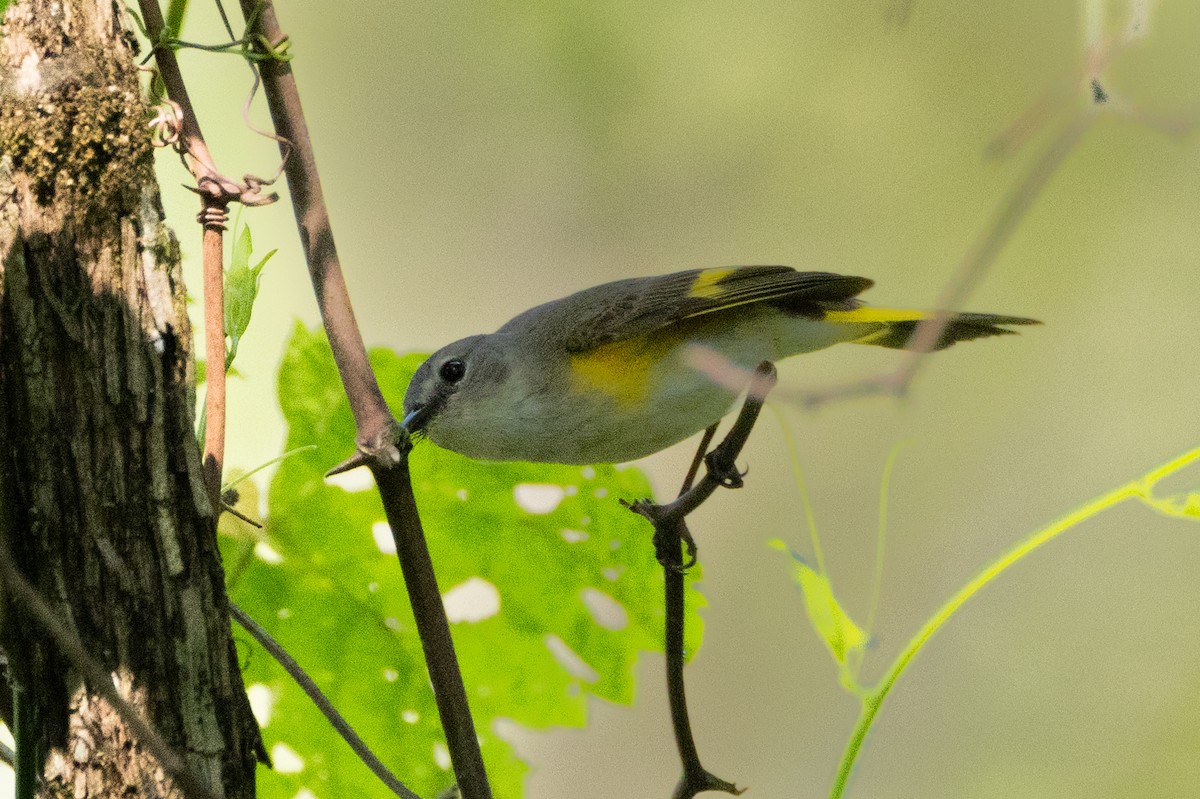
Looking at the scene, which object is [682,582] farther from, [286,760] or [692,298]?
[692,298]

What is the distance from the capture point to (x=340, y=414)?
1023 millimetres

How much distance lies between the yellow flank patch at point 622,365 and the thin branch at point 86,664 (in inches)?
32.3

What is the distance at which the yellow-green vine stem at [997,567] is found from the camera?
0.78m

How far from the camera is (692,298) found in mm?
1442

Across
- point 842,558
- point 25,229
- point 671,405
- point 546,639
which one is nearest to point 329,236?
point 25,229

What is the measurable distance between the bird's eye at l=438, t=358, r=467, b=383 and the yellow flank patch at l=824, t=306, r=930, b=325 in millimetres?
516

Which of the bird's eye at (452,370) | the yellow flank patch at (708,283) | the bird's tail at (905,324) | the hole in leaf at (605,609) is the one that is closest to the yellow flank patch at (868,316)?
the bird's tail at (905,324)

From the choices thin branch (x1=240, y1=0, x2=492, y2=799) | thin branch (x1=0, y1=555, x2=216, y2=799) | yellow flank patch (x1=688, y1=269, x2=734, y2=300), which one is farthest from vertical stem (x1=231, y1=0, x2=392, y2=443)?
yellow flank patch (x1=688, y1=269, x2=734, y2=300)

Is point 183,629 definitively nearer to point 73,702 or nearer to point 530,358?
point 73,702

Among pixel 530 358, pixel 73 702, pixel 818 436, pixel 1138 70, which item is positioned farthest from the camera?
pixel 818 436

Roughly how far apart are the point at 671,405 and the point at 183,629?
0.77 metres

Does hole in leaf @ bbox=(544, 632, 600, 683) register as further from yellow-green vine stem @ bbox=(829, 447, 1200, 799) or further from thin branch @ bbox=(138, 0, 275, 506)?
thin branch @ bbox=(138, 0, 275, 506)

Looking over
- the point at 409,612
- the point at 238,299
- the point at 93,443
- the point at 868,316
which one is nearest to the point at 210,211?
the point at 238,299

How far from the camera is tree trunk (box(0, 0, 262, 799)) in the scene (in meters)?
0.68
